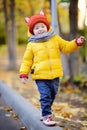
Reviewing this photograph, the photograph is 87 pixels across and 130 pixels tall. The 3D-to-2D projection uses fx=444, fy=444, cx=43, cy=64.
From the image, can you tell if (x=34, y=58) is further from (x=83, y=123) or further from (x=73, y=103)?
(x=73, y=103)

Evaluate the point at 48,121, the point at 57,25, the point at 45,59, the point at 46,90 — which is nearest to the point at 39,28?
the point at 45,59

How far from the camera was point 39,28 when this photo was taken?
6.63 meters

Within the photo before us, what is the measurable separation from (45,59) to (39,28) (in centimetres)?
49

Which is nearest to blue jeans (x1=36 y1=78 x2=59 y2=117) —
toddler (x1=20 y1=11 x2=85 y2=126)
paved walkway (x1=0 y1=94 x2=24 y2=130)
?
toddler (x1=20 y1=11 x2=85 y2=126)

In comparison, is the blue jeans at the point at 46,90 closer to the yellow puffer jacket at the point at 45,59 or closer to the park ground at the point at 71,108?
the yellow puffer jacket at the point at 45,59

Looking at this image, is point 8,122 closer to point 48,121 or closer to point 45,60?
point 48,121

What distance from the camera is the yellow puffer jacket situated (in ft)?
21.2

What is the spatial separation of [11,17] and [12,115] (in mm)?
17225

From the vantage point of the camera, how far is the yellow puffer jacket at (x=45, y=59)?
6469mm

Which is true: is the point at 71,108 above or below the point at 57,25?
below

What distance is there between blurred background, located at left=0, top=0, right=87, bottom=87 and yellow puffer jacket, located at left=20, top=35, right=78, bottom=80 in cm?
405

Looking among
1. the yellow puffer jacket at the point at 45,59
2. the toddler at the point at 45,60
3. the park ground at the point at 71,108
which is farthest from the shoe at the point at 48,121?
the yellow puffer jacket at the point at 45,59

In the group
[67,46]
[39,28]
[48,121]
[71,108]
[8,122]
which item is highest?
[39,28]

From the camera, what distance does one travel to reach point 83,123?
7.44m
